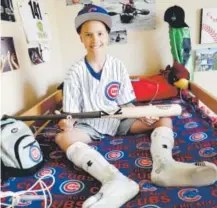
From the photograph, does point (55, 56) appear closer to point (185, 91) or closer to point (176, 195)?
point (185, 91)

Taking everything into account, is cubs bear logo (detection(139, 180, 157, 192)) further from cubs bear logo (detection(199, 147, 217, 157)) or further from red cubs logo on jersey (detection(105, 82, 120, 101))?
red cubs logo on jersey (detection(105, 82, 120, 101))

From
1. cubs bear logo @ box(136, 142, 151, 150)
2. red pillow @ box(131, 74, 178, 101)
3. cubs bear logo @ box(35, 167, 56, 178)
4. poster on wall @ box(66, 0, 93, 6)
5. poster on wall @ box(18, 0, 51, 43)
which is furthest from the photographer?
poster on wall @ box(66, 0, 93, 6)

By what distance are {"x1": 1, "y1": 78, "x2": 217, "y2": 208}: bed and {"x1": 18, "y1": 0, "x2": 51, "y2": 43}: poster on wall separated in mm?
334

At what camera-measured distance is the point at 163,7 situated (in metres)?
1.57

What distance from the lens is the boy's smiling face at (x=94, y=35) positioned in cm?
97

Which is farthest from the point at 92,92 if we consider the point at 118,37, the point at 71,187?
the point at 118,37

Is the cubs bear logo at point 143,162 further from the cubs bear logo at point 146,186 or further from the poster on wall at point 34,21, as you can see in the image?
the poster on wall at point 34,21

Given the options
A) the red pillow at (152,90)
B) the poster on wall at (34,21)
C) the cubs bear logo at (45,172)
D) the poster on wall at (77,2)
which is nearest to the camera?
the cubs bear logo at (45,172)

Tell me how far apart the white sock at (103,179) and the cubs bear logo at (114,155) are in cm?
8

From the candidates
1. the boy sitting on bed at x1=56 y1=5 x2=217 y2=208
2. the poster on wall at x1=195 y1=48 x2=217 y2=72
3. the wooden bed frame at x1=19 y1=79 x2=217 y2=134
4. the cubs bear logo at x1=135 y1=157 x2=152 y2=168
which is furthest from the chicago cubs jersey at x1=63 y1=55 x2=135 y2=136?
the poster on wall at x1=195 y1=48 x2=217 y2=72

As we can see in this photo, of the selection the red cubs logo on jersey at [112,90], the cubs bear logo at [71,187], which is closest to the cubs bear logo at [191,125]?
the red cubs logo on jersey at [112,90]

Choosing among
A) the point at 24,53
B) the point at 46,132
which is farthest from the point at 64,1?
the point at 46,132

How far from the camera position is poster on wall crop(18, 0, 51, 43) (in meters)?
1.12

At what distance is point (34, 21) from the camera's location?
1.21 m
